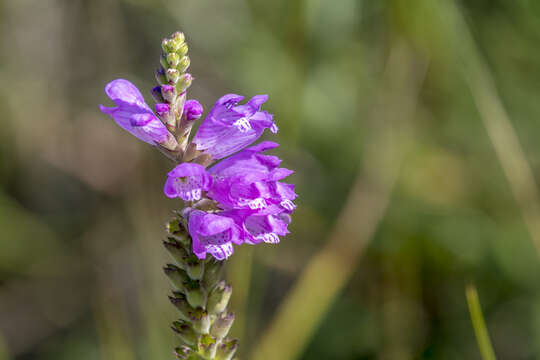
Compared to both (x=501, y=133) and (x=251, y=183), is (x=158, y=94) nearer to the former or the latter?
(x=251, y=183)

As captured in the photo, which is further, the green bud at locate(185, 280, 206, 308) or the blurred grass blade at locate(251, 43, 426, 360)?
the blurred grass blade at locate(251, 43, 426, 360)

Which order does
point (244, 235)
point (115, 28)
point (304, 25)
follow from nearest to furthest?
point (244, 235), point (304, 25), point (115, 28)

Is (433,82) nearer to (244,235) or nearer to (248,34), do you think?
(248,34)

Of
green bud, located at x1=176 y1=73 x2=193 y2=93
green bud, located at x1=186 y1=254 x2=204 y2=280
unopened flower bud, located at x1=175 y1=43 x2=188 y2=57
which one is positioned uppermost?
unopened flower bud, located at x1=175 y1=43 x2=188 y2=57

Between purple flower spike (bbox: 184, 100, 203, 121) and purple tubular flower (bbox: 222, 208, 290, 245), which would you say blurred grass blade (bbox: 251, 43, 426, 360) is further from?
purple flower spike (bbox: 184, 100, 203, 121)

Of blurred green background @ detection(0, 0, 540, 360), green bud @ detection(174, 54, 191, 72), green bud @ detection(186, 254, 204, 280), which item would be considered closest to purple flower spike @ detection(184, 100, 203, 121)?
green bud @ detection(174, 54, 191, 72)

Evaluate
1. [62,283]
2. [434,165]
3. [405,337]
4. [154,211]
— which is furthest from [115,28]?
[405,337]

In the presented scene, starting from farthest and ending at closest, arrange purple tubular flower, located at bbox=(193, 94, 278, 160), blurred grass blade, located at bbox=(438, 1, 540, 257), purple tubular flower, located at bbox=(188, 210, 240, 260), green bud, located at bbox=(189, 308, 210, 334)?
1. blurred grass blade, located at bbox=(438, 1, 540, 257)
2. purple tubular flower, located at bbox=(193, 94, 278, 160)
3. green bud, located at bbox=(189, 308, 210, 334)
4. purple tubular flower, located at bbox=(188, 210, 240, 260)
